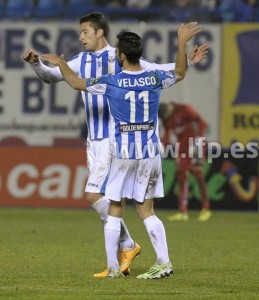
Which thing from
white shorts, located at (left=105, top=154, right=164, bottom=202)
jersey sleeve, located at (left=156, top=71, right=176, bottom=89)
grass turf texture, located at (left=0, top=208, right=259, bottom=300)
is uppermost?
jersey sleeve, located at (left=156, top=71, right=176, bottom=89)

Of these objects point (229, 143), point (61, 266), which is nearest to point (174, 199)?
point (229, 143)

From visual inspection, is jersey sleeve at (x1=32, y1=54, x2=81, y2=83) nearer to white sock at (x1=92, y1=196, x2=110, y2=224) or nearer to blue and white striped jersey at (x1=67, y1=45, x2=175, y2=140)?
blue and white striped jersey at (x1=67, y1=45, x2=175, y2=140)

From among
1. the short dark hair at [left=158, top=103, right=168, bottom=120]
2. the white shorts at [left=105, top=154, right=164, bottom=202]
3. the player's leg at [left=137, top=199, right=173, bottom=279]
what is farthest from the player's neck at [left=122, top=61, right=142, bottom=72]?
the short dark hair at [left=158, top=103, right=168, bottom=120]

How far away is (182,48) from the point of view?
998 cm

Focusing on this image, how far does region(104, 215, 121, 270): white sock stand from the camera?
10.0 meters

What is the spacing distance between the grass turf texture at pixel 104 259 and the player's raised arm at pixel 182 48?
6.01ft

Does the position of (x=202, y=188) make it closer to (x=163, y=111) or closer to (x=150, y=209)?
(x=163, y=111)

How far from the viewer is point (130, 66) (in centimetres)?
980

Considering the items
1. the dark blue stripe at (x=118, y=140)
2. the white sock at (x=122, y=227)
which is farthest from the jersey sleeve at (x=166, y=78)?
the white sock at (x=122, y=227)

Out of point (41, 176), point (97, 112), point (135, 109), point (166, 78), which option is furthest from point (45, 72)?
point (41, 176)

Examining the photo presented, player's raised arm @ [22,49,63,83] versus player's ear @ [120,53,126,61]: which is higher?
player's ear @ [120,53,126,61]

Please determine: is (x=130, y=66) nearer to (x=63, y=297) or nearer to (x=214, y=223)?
(x=63, y=297)

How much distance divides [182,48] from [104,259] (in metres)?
2.97

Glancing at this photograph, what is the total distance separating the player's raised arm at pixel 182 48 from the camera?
32.7ft
